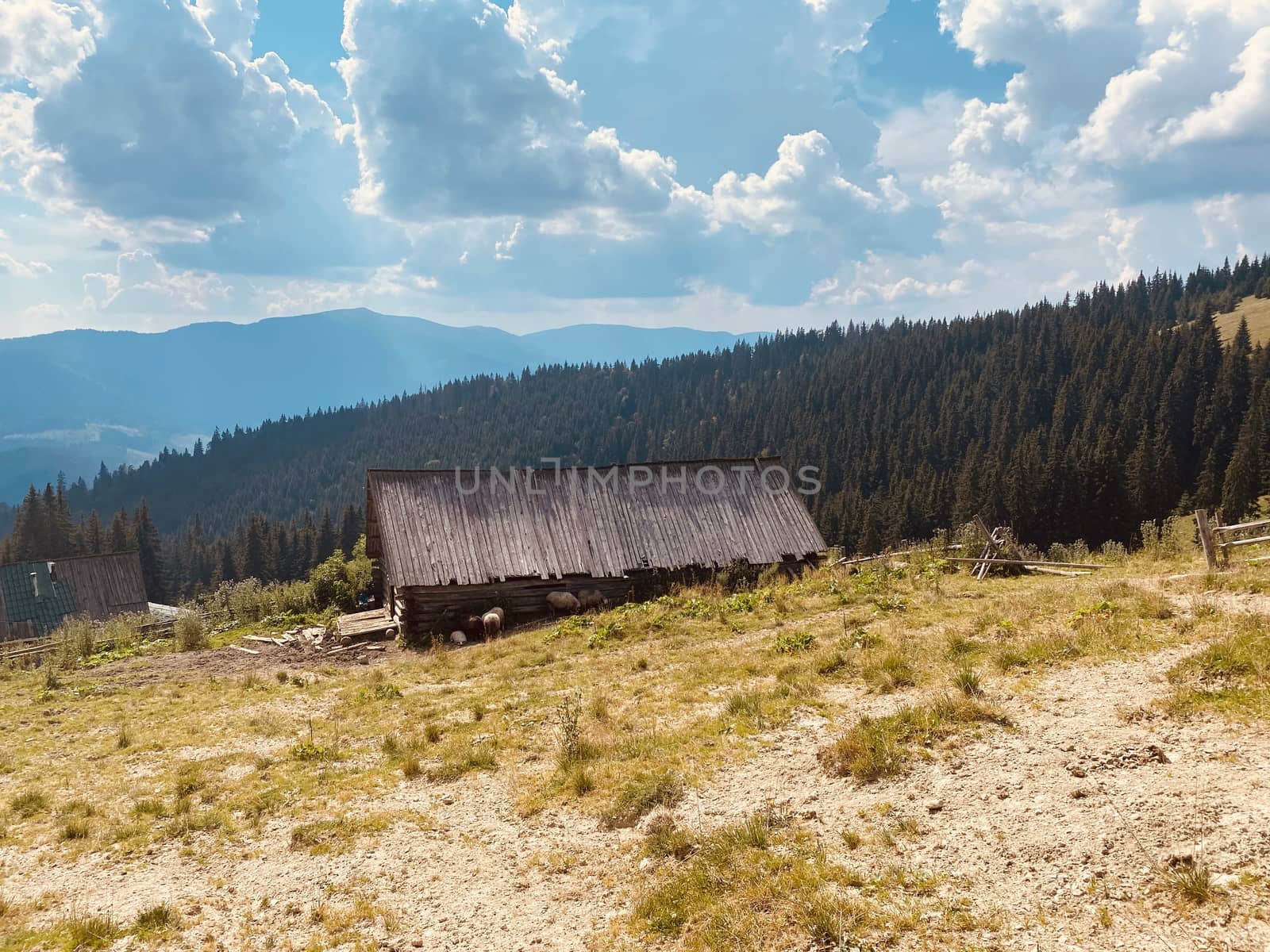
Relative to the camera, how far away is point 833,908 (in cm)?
532

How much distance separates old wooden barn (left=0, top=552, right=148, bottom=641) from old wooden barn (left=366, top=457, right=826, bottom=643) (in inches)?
1462

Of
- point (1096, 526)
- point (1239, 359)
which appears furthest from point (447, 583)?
point (1239, 359)

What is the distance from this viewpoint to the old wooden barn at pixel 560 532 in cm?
2205

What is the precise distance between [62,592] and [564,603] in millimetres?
47317

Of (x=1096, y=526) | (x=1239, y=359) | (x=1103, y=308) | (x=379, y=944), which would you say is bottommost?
(x=1096, y=526)

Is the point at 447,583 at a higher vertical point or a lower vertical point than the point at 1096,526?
higher

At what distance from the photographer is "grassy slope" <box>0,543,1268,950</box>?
6102mm

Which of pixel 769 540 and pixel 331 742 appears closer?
pixel 331 742

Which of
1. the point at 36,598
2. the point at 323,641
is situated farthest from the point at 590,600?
the point at 36,598

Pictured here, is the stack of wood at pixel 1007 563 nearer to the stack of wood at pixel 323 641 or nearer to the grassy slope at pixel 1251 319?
the stack of wood at pixel 323 641

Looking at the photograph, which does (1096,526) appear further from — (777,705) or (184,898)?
(184,898)

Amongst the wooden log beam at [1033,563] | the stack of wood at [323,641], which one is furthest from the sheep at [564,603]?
the wooden log beam at [1033,563]

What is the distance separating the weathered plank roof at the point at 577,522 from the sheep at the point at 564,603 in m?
0.73

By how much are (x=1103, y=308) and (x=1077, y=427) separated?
84.7 m
